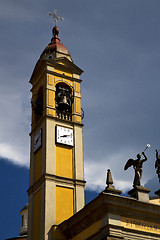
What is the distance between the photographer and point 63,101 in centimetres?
3073

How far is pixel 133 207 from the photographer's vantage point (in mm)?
22375

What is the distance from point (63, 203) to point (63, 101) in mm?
7544

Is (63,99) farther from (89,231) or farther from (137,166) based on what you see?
(89,231)

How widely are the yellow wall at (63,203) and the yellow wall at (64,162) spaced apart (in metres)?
1.09

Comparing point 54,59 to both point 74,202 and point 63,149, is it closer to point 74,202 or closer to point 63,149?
point 63,149

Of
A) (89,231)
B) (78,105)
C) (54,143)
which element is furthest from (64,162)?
(89,231)

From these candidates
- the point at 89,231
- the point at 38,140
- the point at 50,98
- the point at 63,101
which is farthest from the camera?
the point at 63,101

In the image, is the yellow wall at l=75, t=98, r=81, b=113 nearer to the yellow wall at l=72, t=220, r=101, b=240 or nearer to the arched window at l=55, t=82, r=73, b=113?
the arched window at l=55, t=82, r=73, b=113

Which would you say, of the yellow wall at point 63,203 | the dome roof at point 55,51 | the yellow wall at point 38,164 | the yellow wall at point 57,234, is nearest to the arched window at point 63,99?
the dome roof at point 55,51

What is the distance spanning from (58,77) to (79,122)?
3806mm

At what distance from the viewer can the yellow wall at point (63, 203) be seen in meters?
26.5

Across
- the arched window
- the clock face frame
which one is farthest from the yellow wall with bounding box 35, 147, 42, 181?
the arched window

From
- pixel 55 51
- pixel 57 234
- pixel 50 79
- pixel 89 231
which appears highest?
pixel 55 51

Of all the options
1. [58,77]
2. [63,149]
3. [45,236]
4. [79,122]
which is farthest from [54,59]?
[45,236]
